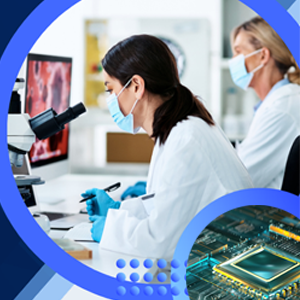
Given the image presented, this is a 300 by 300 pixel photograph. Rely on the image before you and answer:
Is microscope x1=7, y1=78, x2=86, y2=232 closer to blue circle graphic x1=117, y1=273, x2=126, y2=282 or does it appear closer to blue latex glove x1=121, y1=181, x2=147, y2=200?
blue circle graphic x1=117, y1=273, x2=126, y2=282

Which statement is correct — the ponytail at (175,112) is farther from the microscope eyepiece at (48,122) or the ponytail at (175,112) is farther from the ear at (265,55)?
the ear at (265,55)

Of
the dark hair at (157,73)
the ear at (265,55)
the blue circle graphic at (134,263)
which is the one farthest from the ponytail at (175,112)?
the ear at (265,55)

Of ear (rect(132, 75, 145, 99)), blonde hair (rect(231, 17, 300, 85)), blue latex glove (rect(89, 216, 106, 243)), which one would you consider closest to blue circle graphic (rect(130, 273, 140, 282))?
blue latex glove (rect(89, 216, 106, 243))

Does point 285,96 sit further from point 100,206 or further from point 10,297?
point 10,297


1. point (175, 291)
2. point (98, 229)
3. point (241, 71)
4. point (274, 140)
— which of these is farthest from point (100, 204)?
point (241, 71)

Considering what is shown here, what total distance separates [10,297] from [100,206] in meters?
0.41

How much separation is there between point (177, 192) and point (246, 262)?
23 centimetres

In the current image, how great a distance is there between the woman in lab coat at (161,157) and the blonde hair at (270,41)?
797 millimetres

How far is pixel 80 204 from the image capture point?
1634 mm

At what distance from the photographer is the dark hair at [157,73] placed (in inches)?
45.1

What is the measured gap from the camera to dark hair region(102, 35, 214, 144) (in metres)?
1.15

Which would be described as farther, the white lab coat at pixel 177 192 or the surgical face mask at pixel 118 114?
the surgical face mask at pixel 118 114

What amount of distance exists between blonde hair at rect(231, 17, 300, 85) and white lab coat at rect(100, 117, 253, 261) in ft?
2.92

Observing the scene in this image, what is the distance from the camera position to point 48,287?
0.91 meters
